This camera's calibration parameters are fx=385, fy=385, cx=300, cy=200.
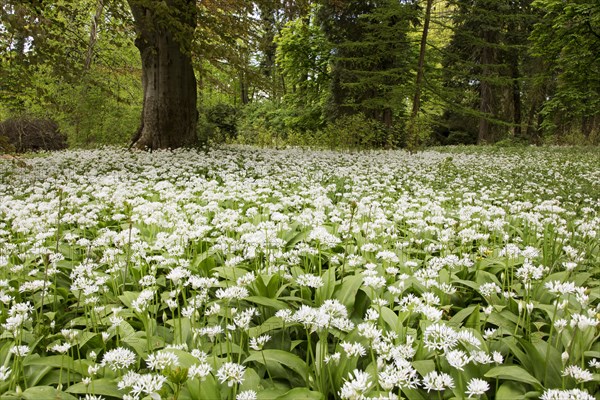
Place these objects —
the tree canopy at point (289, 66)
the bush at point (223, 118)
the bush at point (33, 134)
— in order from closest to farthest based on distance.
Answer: the tree canopy at point (289, 66)
the bush at point (33, 134)
the bush at point (223, 118)

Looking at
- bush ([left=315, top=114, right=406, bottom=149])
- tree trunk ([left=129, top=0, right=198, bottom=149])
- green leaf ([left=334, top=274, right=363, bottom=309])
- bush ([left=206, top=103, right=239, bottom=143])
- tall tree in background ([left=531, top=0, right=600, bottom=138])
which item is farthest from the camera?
bush ([left=206, top=103, right=239, bottom=143])

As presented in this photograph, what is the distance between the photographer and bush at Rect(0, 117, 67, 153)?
19016 mm

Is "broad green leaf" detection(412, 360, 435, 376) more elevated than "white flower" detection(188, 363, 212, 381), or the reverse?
"white flower" detection(188, 363, 212, 381)

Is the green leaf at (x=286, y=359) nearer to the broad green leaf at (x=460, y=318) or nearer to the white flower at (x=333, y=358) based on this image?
the white flower at (x=333, y=358)

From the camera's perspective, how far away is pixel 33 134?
19844mm

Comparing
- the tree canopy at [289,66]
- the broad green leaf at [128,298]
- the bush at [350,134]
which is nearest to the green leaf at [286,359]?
the broad green leaf at [128,298]

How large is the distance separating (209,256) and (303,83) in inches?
909

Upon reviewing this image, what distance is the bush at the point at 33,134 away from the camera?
19016 mm

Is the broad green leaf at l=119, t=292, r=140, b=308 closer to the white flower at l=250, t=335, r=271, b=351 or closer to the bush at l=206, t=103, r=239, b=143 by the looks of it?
the white flower at l=250, t=335, r=271, b=351

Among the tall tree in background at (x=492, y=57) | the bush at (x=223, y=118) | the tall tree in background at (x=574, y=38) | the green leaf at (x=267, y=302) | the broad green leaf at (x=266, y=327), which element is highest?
the tall tree in background at (x=492, y=57)

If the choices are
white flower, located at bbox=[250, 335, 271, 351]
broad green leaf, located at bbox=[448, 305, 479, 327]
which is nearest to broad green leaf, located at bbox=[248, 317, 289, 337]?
white flower, located at bbox=[250, 335, 271, 351]

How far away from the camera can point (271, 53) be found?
121ft

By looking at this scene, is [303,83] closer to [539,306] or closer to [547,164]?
[547,164]

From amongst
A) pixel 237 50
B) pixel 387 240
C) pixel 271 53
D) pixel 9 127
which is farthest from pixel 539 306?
pixel 271 53
